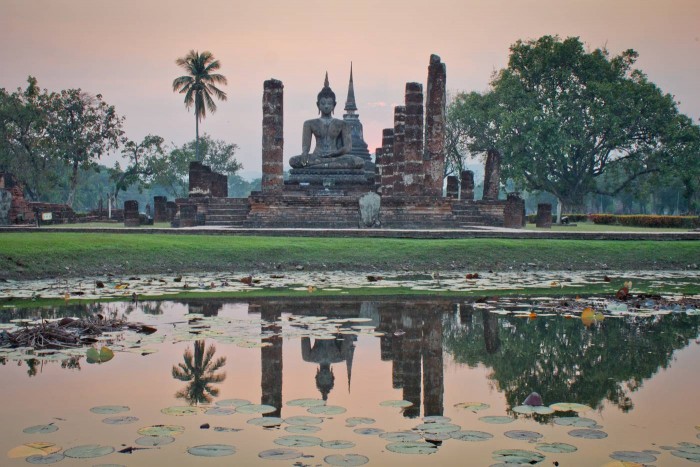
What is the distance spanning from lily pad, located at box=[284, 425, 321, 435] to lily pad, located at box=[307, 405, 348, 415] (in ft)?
1.17

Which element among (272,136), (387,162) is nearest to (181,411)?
(272,136)

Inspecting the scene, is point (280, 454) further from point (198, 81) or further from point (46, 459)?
point (198, 81)

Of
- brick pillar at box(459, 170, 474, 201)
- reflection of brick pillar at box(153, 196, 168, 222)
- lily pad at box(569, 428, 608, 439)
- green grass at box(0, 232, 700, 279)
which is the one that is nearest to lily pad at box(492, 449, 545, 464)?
lily pad at box(569, 428, 608, 439)

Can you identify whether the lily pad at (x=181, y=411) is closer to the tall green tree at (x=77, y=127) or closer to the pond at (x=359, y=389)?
the pond at (x=359, y=389)

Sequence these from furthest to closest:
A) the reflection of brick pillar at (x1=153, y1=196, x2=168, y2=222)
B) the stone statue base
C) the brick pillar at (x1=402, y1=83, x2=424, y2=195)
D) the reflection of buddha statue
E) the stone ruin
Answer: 1. the reflection of brick pillar at (x1=153, y1=196, x2=168, y2=222)
2. the reflection of buddha statue
3. the stone statue base
4. the brick pillar at (x1=402, y1=83, x2=424, y2=195)
5. the stone ruin

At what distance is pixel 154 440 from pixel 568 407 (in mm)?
2791

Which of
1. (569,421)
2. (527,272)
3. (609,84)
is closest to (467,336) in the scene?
(569,421)

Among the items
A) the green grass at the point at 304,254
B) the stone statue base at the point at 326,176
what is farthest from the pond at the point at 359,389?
the stone statue base at the point at 326,176

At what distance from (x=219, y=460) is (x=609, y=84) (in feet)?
141

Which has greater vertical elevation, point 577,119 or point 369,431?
point 577,119

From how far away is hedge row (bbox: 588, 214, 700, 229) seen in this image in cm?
3322

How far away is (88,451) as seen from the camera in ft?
14.7

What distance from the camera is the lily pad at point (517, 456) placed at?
4.34m

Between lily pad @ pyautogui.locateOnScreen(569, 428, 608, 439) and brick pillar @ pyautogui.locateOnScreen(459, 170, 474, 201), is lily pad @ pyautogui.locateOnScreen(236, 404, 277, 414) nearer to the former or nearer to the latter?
lily pad @ pyautogui.locateOnScreen(569, 428, 608, 439)
